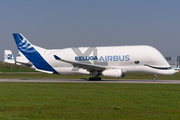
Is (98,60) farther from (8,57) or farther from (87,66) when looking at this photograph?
(8,57)

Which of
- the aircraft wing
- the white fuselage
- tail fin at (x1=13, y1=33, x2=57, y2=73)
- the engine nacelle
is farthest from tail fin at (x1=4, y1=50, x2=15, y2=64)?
the engine nacelle

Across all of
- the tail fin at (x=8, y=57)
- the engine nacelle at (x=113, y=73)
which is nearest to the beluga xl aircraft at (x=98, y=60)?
the engine nacelle at (x=113, y=73)

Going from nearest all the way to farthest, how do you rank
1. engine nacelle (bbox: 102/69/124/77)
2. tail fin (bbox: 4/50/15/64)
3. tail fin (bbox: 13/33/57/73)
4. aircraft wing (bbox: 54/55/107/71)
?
engine nacelle (bbox: 102/69/124/77), aircraft wing (bbox: 54/55/107/71), tail fin (bbox: 13/33/57/73), tail fin (bbox: 4/50/15/64)

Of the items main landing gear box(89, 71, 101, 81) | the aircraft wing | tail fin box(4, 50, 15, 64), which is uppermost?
tail fin box(4, 50, 15, 64)

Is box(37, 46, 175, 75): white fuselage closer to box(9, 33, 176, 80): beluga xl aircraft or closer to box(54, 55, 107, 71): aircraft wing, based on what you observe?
box(9, 33, 176, 80): beluga xl aircraft

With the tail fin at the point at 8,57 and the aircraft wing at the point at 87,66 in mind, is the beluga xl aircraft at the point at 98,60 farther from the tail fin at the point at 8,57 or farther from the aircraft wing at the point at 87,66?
the tail fin at the point at 8,57

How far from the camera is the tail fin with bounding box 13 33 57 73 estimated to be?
39625mm

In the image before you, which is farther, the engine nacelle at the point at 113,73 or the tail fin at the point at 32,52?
the tail fin at the point at 32,52

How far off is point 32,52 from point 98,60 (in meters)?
12.9

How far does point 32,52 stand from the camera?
133ft

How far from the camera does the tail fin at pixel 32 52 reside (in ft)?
130

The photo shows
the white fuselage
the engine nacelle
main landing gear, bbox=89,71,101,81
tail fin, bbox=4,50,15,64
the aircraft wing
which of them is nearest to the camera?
the engine nacelle
